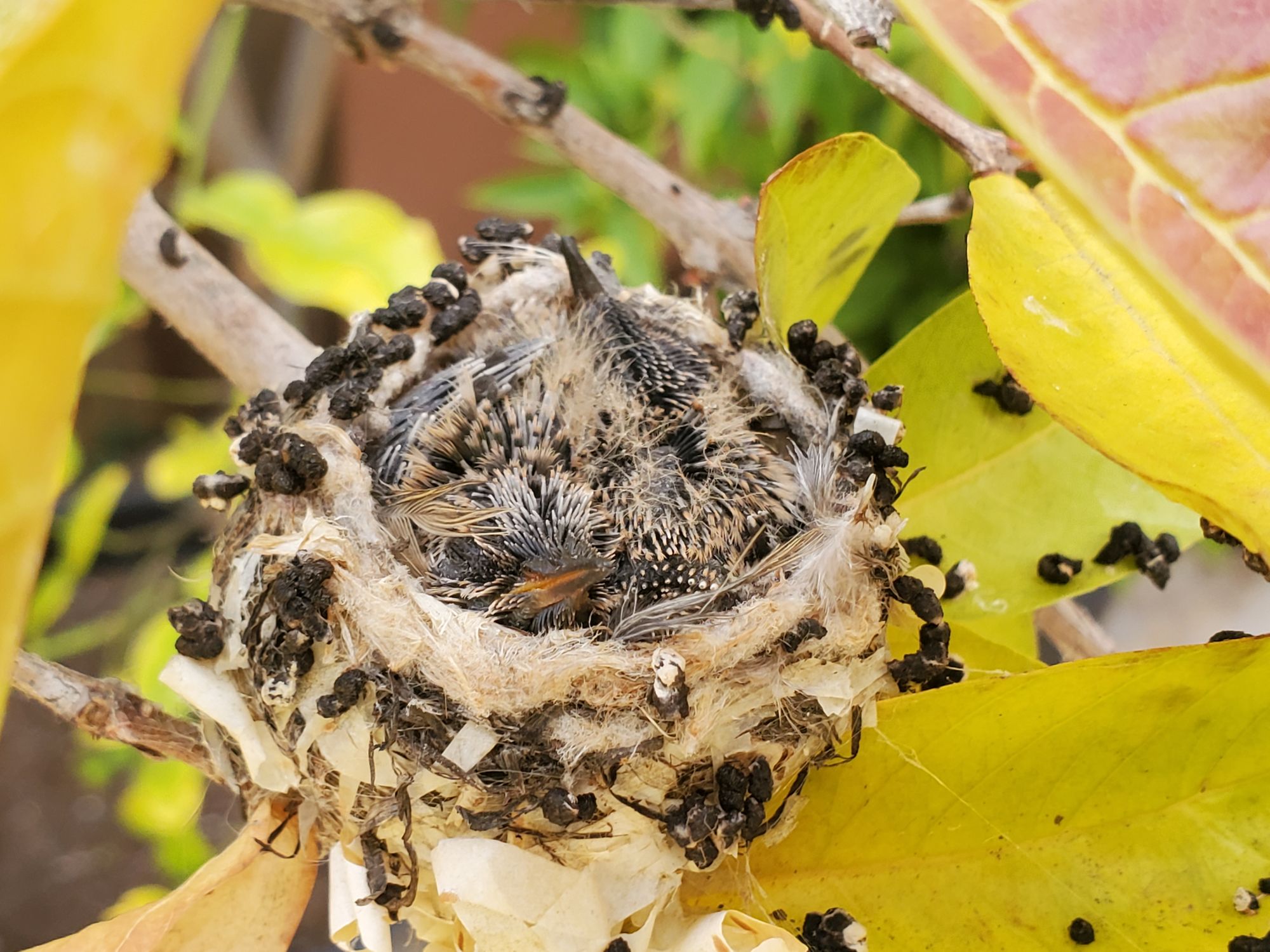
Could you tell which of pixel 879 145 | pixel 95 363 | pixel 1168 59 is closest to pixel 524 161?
pixel 95 363

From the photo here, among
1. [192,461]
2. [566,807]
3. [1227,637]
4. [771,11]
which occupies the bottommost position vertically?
[192,461]

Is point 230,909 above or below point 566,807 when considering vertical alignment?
below

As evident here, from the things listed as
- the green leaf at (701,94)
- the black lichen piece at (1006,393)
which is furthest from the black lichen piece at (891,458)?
the green leaf at (701,94)

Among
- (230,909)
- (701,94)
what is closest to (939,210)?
(230,909)

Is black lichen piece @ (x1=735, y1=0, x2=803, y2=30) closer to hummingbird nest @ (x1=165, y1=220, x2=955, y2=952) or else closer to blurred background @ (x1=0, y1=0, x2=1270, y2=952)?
hummingbird nest @ (x1=165, y1=220, x2=955, y2=952)

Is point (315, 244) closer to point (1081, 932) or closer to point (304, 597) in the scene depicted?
point (304, 597)

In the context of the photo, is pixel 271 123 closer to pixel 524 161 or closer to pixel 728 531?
pixel 524 161

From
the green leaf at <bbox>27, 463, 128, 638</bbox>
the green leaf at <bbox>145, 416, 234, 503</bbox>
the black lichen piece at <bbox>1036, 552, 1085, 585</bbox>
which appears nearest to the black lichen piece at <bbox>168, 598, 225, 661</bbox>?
the black lichen piece at <bbox>1036, 552, 1085, 585</bbox>
